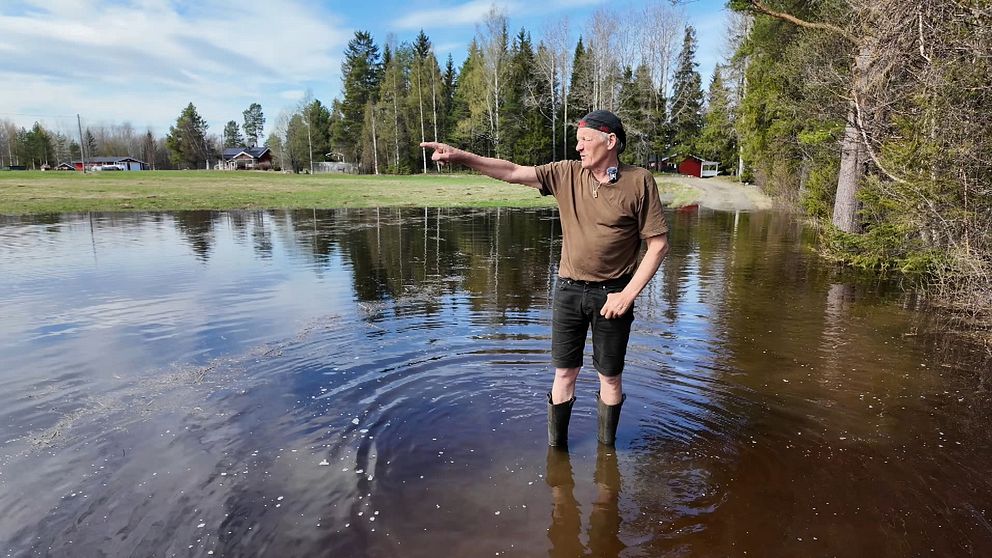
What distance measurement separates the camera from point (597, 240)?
3535 millimetres

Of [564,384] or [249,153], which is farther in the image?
[249,153]

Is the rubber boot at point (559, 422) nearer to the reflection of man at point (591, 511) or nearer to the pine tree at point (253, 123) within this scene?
the reflection of man at point (591, 511)

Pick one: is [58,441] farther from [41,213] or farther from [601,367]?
[41,213]

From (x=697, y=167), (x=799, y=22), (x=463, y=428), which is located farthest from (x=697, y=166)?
(x=463, y=428)

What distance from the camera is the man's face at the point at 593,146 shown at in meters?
3.43

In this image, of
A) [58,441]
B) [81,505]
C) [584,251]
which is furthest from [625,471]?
[58,441]

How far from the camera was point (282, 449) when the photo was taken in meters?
3.88

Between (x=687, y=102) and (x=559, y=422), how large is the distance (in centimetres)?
5884

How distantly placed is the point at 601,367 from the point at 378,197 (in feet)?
90.1

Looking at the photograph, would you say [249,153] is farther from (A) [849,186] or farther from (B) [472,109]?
(A) [849,186]

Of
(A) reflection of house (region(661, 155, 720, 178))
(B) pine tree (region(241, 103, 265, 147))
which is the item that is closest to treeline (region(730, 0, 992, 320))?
(A) reflection of house (region(661, 155, 720, 178))

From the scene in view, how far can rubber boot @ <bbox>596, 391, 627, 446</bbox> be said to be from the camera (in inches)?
153

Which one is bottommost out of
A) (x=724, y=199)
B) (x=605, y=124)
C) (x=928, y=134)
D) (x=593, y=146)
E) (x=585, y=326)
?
(x=585, y=326)

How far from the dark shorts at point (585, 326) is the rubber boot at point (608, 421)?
0.91ft
